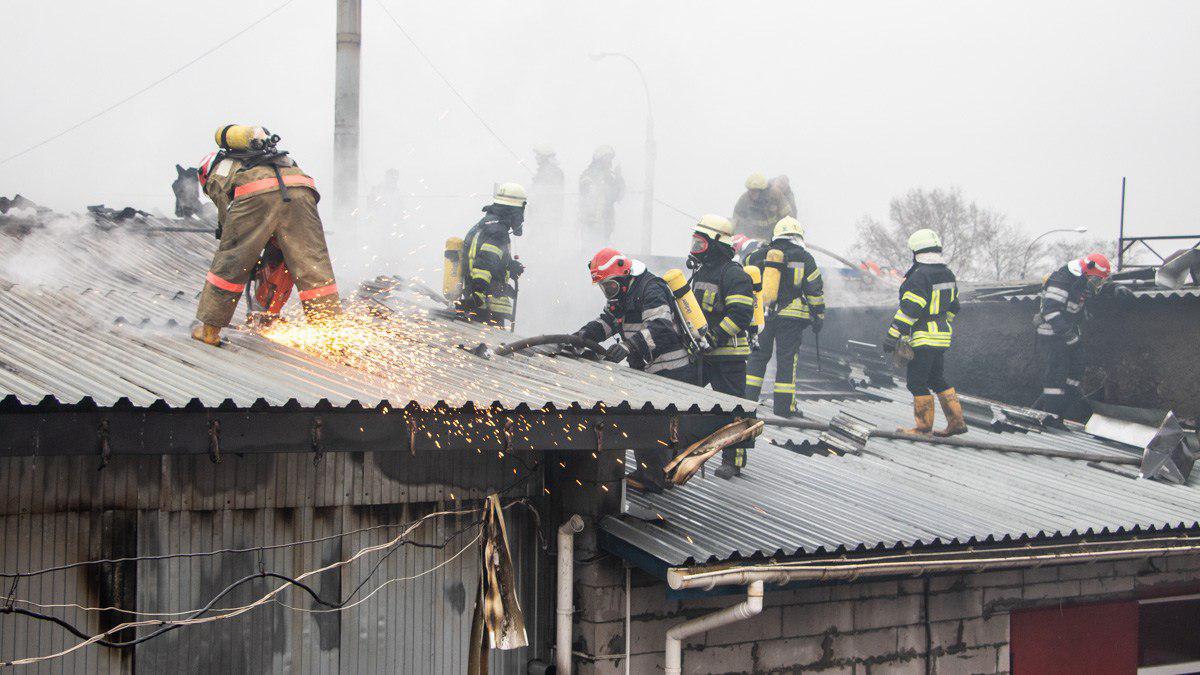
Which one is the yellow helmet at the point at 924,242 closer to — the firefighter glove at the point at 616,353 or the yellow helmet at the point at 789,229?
the yellow helmet at the point at 789,229

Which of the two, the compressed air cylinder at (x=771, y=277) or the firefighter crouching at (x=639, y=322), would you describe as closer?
the firefighter crouching at (x=639, y=322)

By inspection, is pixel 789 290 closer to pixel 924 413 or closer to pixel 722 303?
Result: pixel 924 413

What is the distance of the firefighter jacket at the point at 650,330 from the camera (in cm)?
865

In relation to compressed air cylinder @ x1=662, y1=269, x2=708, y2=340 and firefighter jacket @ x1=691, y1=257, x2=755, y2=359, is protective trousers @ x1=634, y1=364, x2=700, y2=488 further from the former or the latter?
firefighter jacket @ x1=691, y1=257, x2=755, y2=359

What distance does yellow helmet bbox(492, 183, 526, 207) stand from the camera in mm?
10555

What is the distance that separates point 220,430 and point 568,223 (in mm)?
17119

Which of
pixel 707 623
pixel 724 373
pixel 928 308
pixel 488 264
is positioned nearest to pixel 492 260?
pixel 488 264

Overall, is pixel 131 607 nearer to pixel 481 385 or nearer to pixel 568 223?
pixel 481 385

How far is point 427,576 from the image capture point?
624 cm

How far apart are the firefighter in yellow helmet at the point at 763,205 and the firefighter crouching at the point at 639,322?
8.94 metres

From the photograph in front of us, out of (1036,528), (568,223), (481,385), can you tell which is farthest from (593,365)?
(568,223)

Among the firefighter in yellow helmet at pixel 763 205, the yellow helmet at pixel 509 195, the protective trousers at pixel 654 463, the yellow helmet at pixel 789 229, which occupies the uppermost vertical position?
the firefighter in yellow helmet at pixel 763 205

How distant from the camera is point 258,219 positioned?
275 inches

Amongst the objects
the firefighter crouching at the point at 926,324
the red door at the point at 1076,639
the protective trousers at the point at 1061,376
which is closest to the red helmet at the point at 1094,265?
the protective trousers at the point at 1061,376
